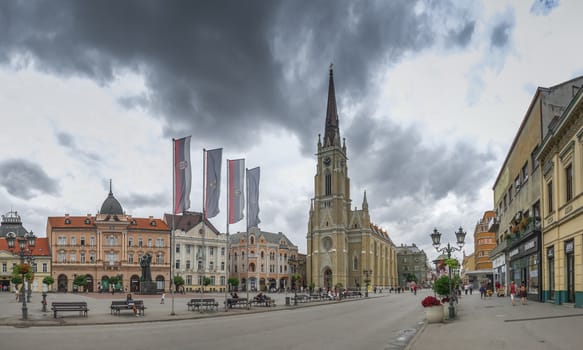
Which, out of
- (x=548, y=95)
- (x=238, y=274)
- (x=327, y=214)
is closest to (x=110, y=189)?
(x=238, y=274)

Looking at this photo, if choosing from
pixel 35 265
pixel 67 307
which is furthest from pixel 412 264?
pixel 67 307

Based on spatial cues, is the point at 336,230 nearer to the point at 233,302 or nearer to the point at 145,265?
the point at 145,265

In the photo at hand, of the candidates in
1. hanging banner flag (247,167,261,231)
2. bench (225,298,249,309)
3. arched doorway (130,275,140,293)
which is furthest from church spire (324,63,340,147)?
bench (225,298,249,309)

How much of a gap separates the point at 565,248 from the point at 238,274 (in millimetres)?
97380

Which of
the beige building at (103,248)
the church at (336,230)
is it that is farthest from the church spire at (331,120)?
the beige building at (103,248)

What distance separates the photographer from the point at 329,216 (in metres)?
123

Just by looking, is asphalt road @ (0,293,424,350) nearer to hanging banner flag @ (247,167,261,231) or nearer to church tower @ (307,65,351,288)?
hanging banner flag @ (247,167,261,231)

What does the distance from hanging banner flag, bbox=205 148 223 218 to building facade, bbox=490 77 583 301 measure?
20.7 metres

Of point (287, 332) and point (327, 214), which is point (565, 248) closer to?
point (287, 332)

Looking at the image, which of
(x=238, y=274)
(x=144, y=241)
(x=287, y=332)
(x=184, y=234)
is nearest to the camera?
(x=287, y=332)

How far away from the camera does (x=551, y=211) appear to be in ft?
101

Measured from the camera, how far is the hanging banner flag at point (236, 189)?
3725 cm

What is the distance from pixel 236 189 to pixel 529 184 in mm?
20977

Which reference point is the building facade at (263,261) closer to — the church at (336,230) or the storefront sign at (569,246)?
the church at (336,230)
